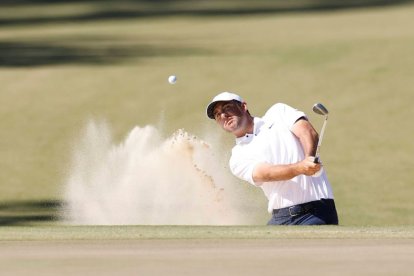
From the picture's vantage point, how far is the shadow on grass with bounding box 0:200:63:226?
1252cm

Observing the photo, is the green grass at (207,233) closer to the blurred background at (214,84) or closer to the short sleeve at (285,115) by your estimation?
the short sleeve at (285,115)

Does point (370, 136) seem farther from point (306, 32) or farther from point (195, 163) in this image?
point (306, 32)

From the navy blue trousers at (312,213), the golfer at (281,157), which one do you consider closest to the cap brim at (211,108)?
the golfer at (281,157)

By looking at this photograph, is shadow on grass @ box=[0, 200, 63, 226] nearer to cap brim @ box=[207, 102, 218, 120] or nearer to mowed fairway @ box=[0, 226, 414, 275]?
cap brim @ box=[207, 102, 218, 120]

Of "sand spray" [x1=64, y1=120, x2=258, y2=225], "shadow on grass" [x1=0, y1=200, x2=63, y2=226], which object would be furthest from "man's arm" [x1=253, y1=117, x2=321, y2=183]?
"shadow on grass" [x1=0, y1=200, x2=63, y2=226]

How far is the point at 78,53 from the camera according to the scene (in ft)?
76.4

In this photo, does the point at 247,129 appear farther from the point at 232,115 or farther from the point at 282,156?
the point at 282,156

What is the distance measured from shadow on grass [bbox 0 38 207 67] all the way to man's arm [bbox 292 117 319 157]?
14176 mm

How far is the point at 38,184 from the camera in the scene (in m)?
14.6

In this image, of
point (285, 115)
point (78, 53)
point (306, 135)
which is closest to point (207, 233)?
point (306, 135)

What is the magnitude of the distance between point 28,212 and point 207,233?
22.5ft

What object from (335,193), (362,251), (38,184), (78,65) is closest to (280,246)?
(362,251)

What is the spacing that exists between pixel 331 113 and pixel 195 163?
6006 millimetres

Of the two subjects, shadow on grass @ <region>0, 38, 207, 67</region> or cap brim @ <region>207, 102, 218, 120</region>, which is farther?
shadow on grass @ <region>0, 38, 207, 67</region>
